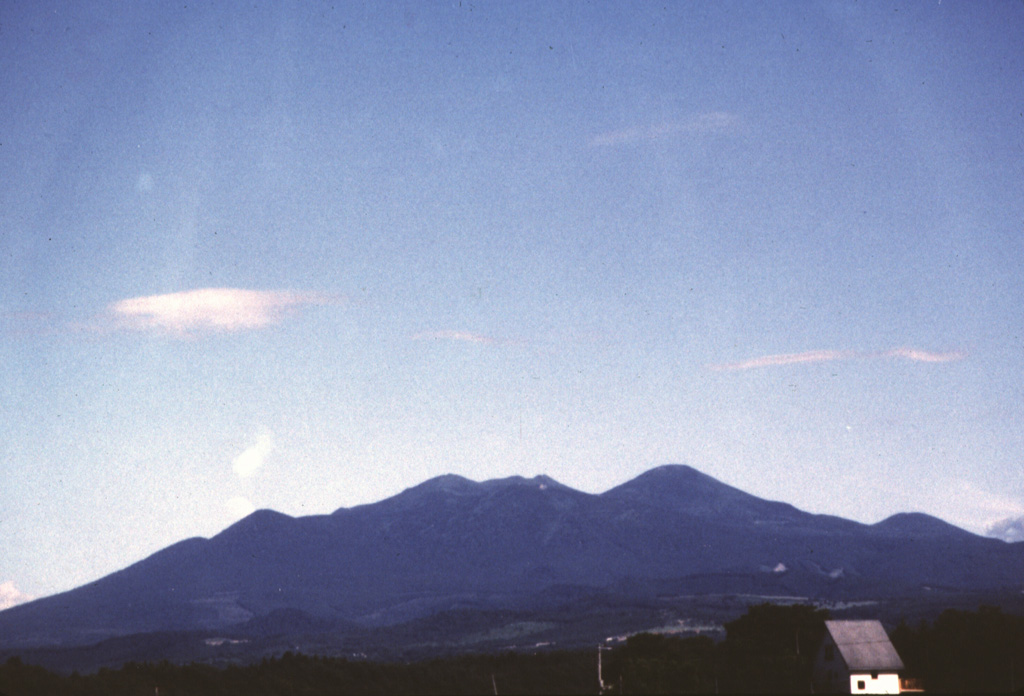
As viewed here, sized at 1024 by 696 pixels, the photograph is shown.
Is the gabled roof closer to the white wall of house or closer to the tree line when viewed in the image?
the white wall of house

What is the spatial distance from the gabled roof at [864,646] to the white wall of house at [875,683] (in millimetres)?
589

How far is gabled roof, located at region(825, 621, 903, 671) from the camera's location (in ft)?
322

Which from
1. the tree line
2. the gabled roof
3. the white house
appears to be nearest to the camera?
the tree line

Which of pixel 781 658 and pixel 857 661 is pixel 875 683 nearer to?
pixel 857 661

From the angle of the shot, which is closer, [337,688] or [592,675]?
[337,688]

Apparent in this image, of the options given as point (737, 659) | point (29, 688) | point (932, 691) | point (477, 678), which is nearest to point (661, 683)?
point (737, 659)

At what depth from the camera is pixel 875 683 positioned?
98000 mm

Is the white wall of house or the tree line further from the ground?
the tree line

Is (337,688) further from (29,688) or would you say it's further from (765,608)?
(765,608)

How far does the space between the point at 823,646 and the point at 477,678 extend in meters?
98.0

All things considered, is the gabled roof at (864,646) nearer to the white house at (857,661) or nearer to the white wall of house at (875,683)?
the white house at (857,661)

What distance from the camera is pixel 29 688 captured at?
132625mm

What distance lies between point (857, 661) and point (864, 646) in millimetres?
2053

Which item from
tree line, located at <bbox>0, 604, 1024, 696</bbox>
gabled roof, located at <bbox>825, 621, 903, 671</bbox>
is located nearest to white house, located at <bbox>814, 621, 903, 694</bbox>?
gabled roof, located at <bbox>825, 621, 903, 671</bbox>
